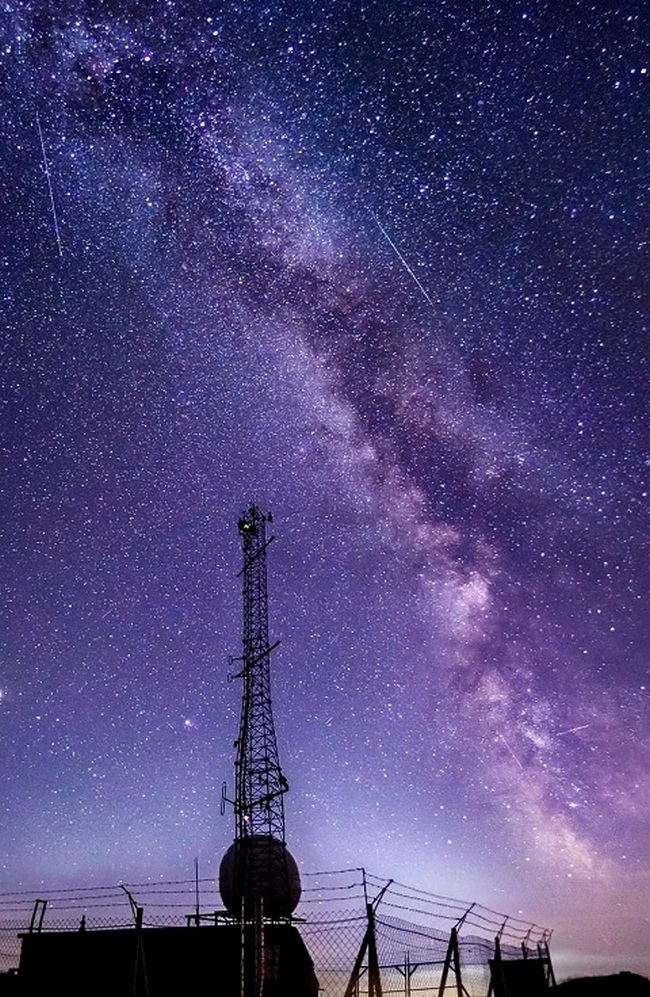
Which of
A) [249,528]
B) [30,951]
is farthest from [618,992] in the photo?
[249,528]

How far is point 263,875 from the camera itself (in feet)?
98.0

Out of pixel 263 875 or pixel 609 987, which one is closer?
pixel 609 987

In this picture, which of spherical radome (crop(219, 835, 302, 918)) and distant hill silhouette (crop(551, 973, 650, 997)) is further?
spherical radome (crop(219, 835, 302, 918))

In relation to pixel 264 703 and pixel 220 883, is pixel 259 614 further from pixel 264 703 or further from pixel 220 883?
pixel 220 883

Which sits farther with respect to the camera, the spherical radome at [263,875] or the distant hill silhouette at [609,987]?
the spherical radome at [263,875]

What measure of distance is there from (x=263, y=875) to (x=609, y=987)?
1830 cm

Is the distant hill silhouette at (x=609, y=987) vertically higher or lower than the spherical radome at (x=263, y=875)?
lower

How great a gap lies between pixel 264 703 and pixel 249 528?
30.9 feet

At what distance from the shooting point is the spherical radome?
29.3m

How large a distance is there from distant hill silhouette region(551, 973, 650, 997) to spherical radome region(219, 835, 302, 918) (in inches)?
629

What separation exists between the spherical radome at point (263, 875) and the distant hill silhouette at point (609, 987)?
1599 centimetres

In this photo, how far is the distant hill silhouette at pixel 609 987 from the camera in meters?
14.5

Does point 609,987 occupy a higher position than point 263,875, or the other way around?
point 263,875

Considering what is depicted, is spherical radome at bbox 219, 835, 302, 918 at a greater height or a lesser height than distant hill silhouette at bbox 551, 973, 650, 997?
greater
